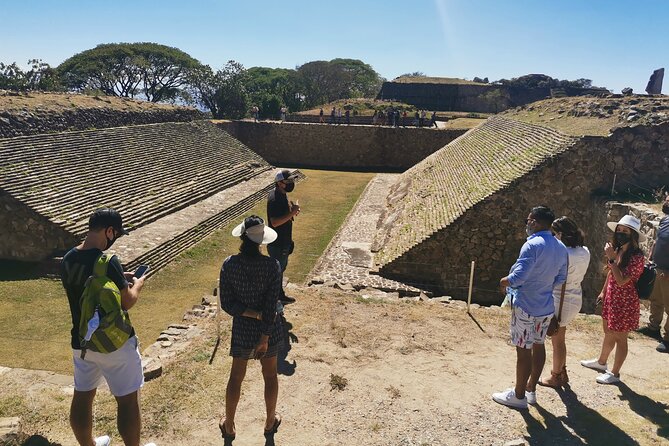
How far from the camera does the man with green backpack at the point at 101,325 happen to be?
3.09 metres

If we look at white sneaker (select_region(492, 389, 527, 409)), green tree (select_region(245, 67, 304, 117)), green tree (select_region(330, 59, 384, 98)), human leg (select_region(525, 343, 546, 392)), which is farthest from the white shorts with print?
green tree (select_region(330, 59, 384, 98))

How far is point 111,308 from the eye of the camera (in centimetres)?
311

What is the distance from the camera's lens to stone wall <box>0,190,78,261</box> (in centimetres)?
1057

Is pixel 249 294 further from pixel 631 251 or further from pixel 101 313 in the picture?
pixel 631 251

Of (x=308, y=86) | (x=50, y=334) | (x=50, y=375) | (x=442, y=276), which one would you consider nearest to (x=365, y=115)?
(x=308, y=86)

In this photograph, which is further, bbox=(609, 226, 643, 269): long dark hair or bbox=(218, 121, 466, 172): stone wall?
bbox=(218, 121, 466, 172): stone wall

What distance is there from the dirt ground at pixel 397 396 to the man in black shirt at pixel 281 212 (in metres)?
1.00

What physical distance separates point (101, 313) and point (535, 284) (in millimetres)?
3375

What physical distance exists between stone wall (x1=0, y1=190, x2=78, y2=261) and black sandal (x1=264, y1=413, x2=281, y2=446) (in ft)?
27.7

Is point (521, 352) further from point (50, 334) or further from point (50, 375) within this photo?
point (50, 334)

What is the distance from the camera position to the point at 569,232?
438cm

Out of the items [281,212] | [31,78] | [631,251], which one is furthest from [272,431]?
[31,78]

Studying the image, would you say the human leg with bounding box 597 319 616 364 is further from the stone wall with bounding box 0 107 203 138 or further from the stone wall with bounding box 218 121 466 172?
the stone wall with bounding box 218 121 466 172

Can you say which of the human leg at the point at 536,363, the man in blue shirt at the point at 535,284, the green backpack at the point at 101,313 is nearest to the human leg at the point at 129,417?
the green backpack at the point at 101,313
